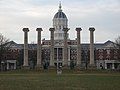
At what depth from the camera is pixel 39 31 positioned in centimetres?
9675

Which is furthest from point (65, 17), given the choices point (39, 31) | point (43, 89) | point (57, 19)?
point (43, 89)

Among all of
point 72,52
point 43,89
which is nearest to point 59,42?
point 72,52

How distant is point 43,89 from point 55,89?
850 mm

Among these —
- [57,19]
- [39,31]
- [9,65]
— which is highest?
[57,19]

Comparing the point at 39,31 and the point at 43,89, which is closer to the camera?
the point at 43,89

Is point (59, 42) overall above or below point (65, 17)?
below

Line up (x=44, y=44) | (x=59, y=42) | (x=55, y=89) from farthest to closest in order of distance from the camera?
(x=44, y=44) → (x=59, y=42) → (x=55, y=89)

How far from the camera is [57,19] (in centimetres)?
17712

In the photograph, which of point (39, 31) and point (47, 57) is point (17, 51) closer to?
point (47, 57)

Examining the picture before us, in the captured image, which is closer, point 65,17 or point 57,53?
point 57,53

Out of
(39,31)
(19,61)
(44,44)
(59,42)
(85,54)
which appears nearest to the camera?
(39,31)

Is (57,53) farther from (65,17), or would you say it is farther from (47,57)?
(65,17)

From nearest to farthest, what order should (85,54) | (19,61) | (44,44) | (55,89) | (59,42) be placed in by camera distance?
1. (55,89)
2. (19,61)
3. (85,54)
4. (59,42)
5. (44,44)

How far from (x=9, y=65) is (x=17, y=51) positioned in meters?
6.94
